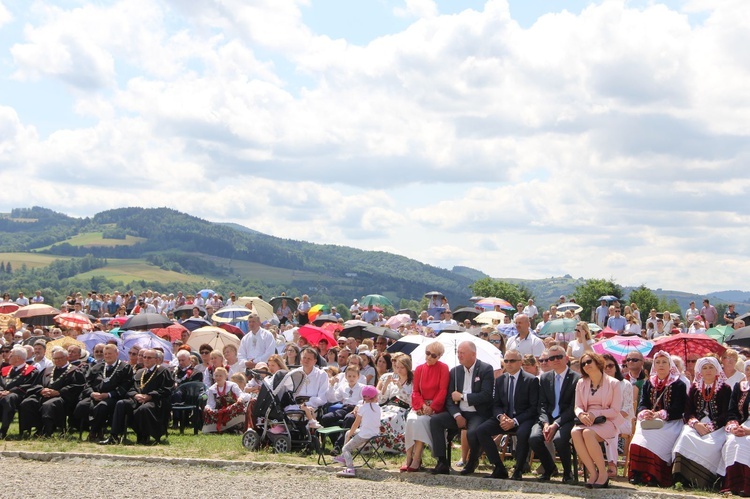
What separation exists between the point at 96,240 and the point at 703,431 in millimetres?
181631

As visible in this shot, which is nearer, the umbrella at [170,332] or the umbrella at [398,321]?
the umbrella at [170,332]

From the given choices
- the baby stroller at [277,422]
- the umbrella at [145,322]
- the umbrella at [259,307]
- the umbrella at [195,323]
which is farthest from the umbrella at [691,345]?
the umbrella at [259,307]

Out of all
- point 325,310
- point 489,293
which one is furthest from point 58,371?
point 489,293

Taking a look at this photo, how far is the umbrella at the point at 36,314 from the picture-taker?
2289 cm

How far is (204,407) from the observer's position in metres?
12.9

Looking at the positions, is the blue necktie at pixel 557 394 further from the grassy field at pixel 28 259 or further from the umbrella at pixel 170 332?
the grassy field at pixel 28 259

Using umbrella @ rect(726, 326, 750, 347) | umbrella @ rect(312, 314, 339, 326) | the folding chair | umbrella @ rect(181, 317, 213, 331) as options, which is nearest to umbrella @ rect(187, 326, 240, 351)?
umbrella @ rect(181, 317, 213, 331)

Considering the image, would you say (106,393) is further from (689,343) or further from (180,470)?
(689,343)

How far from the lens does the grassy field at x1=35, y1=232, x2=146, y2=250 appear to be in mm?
176375

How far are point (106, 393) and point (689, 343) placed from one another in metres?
8.01

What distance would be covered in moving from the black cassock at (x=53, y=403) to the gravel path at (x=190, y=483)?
1.90 meters

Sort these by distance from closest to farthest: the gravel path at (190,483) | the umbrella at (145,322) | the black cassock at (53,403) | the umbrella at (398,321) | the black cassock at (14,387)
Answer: the gravel path at (190,483), the black cassock at (53,403), the black cassock at (14,387), the umbrella at (145,322), the umbrella at (398,321)

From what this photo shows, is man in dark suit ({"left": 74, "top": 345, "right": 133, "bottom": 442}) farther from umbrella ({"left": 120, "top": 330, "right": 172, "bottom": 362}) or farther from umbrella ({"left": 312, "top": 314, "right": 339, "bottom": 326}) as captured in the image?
umbrella ({"left": 312, "top": 314, "right": 339, "bottom": 326})

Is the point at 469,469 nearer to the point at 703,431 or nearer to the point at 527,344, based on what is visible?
the point at 703,431
